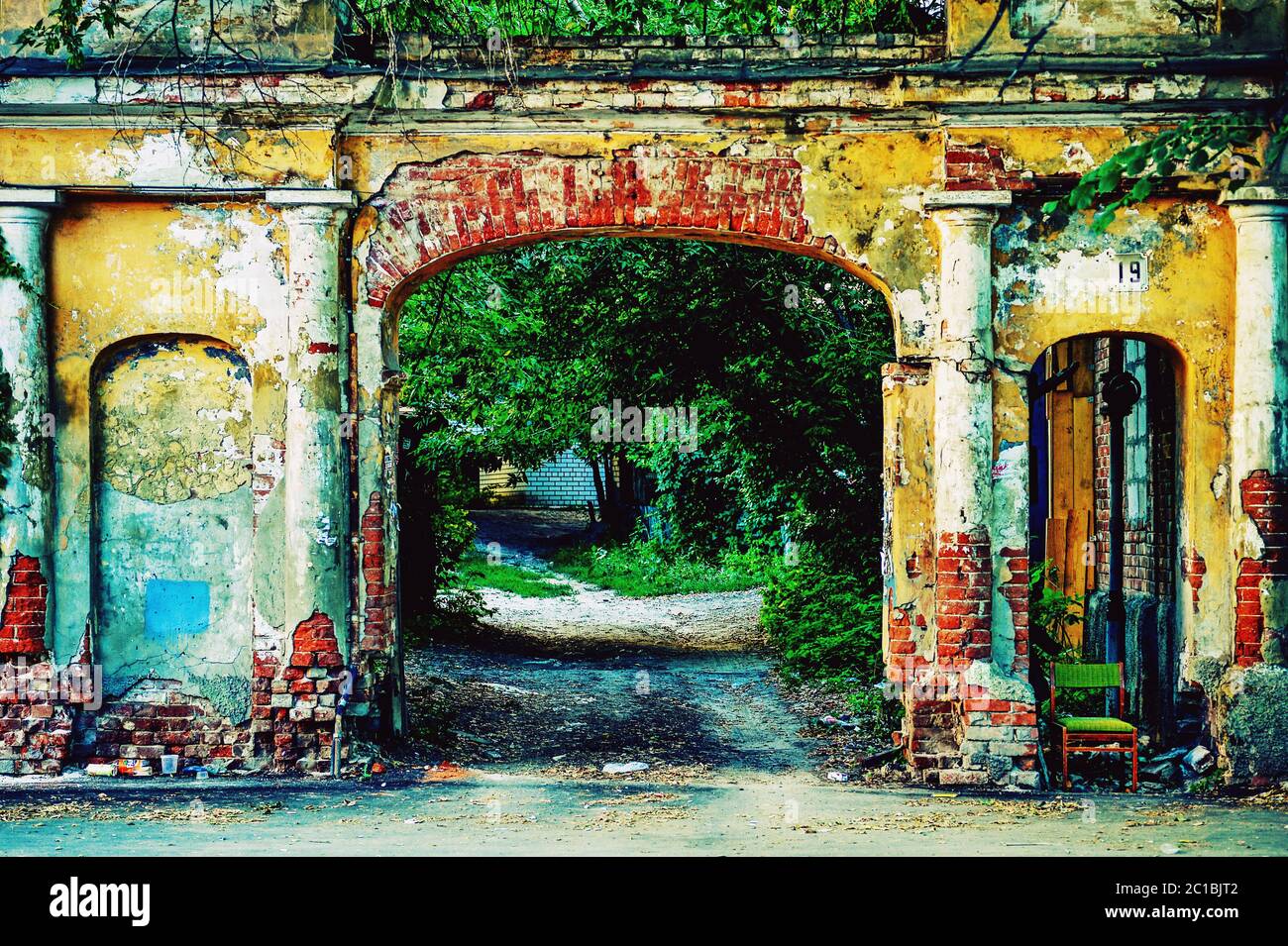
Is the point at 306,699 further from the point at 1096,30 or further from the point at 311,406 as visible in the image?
the point at 1096,30

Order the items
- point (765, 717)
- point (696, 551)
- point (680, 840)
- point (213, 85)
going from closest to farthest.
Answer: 1. point (680, 840)
2. point (213, 85)
3. point (765, 717)
4. point (696, 551)

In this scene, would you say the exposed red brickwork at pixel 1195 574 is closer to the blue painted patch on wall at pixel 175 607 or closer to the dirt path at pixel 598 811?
the dirt path at pixel 598 811

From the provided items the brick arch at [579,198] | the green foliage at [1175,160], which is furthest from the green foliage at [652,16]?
the green foliage at [1175,160]

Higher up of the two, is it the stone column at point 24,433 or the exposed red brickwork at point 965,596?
the stone column at point 24,433

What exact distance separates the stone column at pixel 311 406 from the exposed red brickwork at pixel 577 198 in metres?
0.30

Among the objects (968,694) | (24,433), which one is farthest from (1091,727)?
(24,433)

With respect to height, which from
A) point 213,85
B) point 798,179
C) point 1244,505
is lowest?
point 1244,505

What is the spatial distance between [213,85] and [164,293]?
1243mm

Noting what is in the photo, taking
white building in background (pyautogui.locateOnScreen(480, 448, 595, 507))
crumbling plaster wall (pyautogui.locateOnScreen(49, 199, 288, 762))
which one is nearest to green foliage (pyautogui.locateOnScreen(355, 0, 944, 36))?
crumbling plaster wall (pyautogui.locateOnScreen(49, 199, 288, 762))

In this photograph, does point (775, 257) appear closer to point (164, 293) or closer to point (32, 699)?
point (164, 293)

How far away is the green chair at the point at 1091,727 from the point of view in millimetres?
7410

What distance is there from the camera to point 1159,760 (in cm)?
764

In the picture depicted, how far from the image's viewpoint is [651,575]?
2091 cm

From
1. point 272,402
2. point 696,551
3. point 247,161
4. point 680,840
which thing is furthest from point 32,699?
point 696,551
